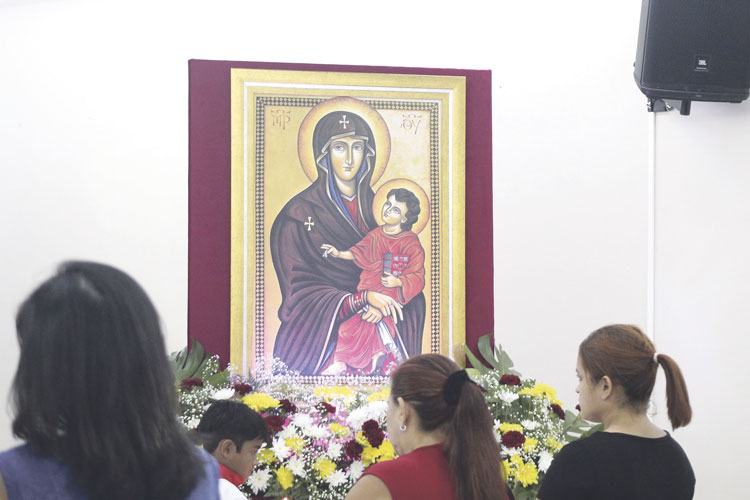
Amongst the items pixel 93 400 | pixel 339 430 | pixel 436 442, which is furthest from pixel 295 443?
pixel 93 400

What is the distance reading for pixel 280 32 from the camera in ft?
15.2

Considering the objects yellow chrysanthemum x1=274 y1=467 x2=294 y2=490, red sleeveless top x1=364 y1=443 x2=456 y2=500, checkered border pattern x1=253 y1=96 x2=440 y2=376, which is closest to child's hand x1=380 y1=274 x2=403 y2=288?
checkered border pattern x1=253 y1=96 x2=440 y2=376

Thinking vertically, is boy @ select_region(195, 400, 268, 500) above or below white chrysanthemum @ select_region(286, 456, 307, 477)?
above

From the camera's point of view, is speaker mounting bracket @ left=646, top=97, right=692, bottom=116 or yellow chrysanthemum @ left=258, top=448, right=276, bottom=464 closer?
yellow chrysanthemum @ left=258, top=448, right=276, bottom=464

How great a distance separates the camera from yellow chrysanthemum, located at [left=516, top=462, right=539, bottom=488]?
3344 mm

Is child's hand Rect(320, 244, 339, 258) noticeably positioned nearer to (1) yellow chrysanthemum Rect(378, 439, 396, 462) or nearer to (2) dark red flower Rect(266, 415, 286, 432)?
(2) dark red flower Rect(266, 415, 286, 432)

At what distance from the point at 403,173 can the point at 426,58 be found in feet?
2.21

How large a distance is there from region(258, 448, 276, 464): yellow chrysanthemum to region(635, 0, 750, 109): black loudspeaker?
268 cm

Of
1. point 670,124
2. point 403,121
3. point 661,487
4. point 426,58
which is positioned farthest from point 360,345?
point 661,487

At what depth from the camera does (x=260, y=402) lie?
371 cm

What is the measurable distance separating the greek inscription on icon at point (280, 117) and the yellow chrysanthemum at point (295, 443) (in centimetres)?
184

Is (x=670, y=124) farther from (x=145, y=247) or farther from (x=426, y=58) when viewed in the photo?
(x=145, y=247)

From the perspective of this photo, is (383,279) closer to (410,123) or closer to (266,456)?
(410,123)

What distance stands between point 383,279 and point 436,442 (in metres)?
2.55
